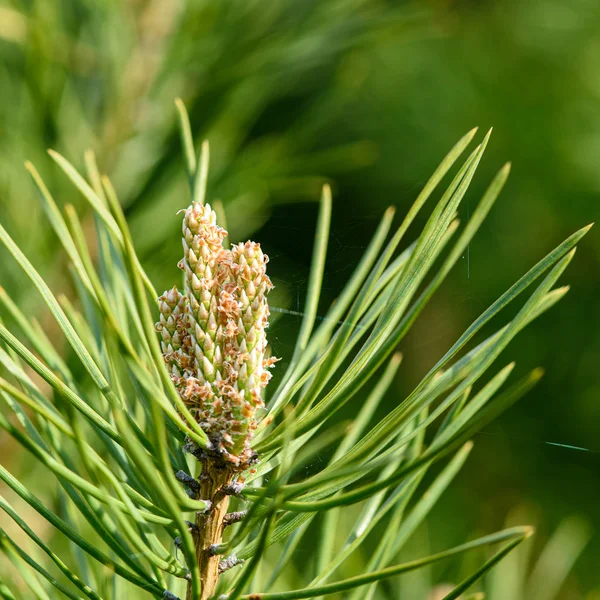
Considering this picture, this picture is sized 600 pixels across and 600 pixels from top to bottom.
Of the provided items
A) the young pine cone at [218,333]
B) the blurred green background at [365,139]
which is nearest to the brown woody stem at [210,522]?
the young pine cone at [218,333]

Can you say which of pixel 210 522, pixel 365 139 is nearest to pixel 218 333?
pixel 210 522

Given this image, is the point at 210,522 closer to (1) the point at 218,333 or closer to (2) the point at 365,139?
(1) the point at 218,333

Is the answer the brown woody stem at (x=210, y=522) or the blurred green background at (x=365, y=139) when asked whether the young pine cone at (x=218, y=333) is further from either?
the blurred green background at (x=365, y=139)

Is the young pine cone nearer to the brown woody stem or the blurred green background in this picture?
the brown woody stem

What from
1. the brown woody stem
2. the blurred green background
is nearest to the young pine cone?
the brown woody stem

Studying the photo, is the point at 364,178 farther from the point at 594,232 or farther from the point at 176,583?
the point at 176,583

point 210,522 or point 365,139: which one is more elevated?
point 365,139
